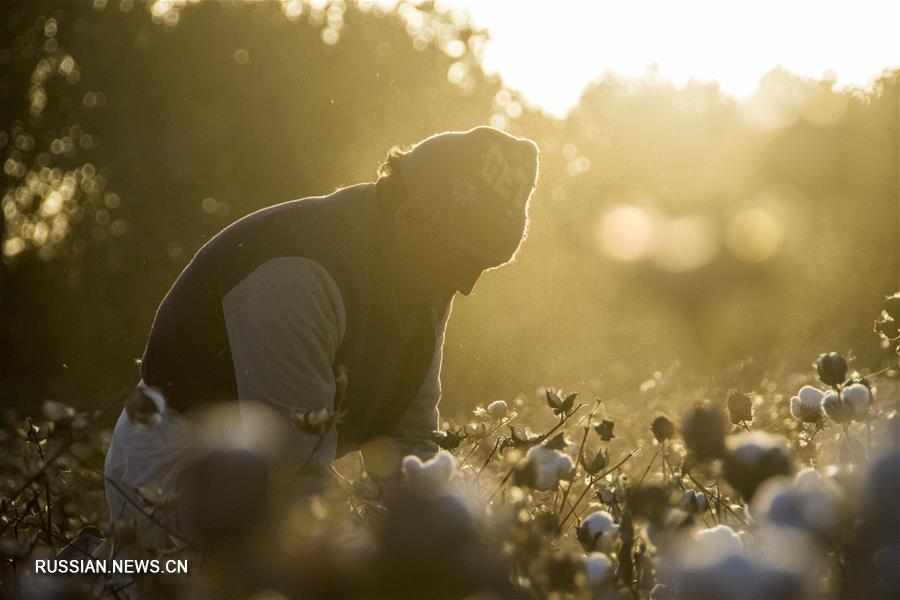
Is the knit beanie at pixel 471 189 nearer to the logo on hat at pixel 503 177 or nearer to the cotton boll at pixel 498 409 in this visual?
the logo on hat at pixel 503 177

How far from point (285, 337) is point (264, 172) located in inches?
842

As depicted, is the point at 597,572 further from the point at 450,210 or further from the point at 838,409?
the point at 450,210

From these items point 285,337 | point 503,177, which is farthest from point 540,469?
point 503,177

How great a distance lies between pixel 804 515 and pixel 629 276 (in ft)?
82.7

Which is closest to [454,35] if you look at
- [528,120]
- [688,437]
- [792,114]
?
[528,120]

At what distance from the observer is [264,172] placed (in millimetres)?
23547

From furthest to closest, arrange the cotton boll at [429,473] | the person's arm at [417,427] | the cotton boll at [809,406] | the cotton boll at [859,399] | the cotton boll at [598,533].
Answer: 1. the person's arm at [417,427]
2. the cotton boll at [809,406]
3. the cotton boll at [859,399]
4. the cotton boll at [598,533]
5. the cotton boll at [429,473]

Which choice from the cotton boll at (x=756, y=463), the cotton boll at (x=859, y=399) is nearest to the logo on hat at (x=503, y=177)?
the cotton boll at (x=859, y=399)

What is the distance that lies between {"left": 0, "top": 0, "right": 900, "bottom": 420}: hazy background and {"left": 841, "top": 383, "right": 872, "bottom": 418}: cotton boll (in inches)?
698

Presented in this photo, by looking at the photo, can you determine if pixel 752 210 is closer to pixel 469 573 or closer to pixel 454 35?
pixel 454 35

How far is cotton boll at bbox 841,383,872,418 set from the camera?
1903 millimetres

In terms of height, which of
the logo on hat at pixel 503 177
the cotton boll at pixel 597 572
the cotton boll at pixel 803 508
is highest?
the logo on hat at pixel 503 177

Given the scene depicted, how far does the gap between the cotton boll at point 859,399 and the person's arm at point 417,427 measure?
6.41 feet

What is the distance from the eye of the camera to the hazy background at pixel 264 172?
22750 millimetres
